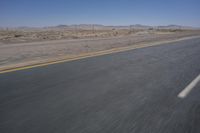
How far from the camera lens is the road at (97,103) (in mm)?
2508

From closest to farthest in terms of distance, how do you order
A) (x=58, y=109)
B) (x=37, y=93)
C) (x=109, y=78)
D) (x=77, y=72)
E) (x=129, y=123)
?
(x=129, y=123), (x=58, y=109), (x=37, y=93), (x=109, y=78), (x=77, y=72)

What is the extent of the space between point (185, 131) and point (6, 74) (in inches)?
191

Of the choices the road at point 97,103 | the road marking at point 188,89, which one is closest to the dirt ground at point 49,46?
the road at point 97,103

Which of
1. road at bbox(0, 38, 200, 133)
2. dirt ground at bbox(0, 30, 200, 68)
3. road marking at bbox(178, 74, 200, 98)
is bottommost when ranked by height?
dirt ground at bbox(0, 30, 200, 68)

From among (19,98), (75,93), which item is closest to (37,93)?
(19,98)

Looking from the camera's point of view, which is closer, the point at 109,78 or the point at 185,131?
the point at 185,131

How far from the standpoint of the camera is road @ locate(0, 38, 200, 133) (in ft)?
8.23

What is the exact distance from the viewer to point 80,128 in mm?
2447

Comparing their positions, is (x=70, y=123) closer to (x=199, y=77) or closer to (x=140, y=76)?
(x=140, y=76)

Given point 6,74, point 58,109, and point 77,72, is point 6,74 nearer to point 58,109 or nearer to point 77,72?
point 77,72

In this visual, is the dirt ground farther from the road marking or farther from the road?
the road marking

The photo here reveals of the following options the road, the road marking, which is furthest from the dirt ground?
the road marking

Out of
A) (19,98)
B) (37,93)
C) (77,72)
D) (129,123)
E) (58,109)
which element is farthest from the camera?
(77,72)

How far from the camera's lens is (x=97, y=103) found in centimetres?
328
